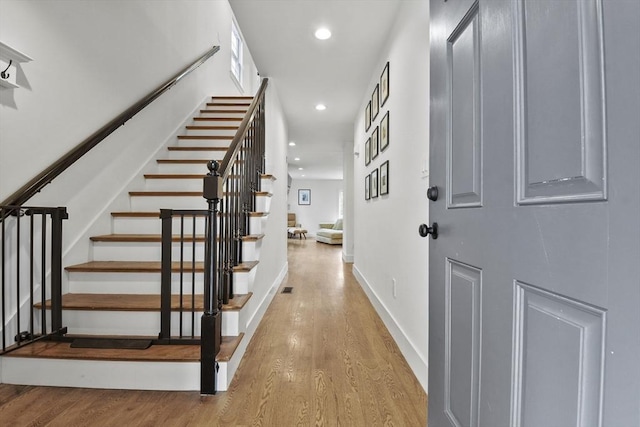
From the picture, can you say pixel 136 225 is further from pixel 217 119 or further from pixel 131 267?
pixel 217 119

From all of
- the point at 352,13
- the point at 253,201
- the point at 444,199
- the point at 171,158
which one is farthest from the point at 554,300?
the point at 171,158

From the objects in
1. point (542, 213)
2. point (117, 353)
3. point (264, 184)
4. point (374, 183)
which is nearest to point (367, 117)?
point (374, 183)

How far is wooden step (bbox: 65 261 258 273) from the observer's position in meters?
1.96

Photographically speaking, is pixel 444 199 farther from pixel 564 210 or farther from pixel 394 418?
pixel 394 418

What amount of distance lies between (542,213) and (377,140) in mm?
2819

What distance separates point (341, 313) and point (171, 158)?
2.38 metres

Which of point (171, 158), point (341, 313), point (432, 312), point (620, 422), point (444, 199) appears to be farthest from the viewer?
point (171, 158)

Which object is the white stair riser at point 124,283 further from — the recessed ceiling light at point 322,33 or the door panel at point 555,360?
the recessed ceiling light at point 322,33

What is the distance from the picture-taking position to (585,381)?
482 mm

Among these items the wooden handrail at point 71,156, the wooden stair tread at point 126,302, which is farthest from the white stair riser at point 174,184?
the wooden stair tread at point 126,302

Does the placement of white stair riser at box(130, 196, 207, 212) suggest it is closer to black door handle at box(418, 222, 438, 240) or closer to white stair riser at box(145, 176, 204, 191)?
white stair riser at box(145, 176, 204, 191)

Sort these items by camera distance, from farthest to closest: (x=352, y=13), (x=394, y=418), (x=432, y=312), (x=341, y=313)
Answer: (x=341, y=313) < (x=352, y=13) < (x=394, y=418) < (x=432, y=312)

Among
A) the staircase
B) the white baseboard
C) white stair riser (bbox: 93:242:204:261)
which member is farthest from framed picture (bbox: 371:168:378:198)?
white stair riser (bbox: 93:242:204:261)

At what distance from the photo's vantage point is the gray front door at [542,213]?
427 millimetres
